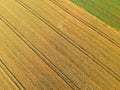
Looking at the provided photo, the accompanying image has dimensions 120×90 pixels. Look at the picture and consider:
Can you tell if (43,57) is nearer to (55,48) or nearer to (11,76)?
(55,48)

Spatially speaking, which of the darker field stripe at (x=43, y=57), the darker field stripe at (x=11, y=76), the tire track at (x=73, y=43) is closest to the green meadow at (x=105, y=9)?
Result: the tire track at (x=73, y=43)

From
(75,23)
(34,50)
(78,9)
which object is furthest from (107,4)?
(34,50)

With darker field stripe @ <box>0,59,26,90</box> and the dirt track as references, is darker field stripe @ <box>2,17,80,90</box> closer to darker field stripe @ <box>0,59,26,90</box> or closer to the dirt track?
the dirt track

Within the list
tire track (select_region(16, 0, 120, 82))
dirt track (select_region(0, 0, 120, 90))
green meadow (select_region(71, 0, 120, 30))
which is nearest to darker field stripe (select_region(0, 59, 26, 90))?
dirt track (select_region(0, 0, 120, 90))

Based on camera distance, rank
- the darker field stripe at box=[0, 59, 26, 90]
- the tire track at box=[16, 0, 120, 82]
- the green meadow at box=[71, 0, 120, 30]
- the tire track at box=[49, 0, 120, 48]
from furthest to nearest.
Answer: the green meadow at box=[71, 0, 120, 30], the tire track at box=[49, 0, 120, 48], the tire track at box=[16, 0, 120, 82], the darker field stripe at box=[0, 59, 26, 90]

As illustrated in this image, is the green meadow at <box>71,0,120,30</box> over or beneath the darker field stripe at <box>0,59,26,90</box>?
beneath

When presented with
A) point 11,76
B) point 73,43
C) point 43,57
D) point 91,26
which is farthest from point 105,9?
point 11,76

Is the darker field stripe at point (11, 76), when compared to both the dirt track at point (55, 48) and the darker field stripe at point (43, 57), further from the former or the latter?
the darker field stripe at point (43, 57)

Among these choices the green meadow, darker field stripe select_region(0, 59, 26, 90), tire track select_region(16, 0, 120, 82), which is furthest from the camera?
the green meadow
